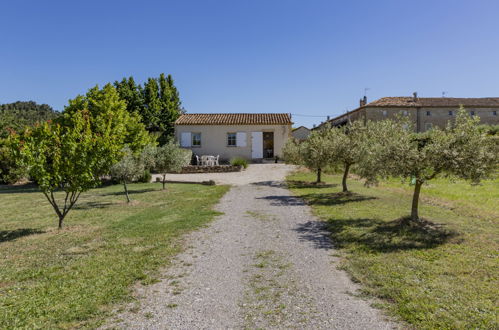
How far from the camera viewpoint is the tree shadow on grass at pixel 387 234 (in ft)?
20.8

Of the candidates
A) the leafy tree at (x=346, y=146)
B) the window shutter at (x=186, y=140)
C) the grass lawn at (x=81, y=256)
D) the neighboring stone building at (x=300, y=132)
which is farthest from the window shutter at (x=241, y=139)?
the neighboring stone building at (x=300, y=132)

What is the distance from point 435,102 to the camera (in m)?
40.7

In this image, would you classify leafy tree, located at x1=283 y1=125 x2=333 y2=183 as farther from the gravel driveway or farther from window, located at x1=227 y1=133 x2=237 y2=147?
window, located at x1=227 y1=133 x2=237 y2=147

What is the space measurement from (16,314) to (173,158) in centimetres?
1229

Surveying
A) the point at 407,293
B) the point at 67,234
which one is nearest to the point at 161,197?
the point at 67,234

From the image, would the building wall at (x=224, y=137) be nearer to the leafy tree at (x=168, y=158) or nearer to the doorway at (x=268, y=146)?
the doorway at (x=268, y=146)

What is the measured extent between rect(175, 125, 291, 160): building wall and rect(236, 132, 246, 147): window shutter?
271 millimetres

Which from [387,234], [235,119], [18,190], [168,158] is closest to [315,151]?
[168,158]

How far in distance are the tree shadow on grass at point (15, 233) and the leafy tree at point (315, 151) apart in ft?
37.6

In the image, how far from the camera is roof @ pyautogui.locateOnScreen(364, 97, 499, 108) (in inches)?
1556

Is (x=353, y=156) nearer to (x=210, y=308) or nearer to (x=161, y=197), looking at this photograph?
(x=161, y=197)

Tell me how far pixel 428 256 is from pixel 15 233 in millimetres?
9778

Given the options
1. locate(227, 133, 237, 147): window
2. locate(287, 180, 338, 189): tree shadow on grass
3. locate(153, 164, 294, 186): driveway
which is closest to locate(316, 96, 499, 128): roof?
locate(227, 133, 237, 147): window

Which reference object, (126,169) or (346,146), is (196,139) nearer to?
(126,169)
